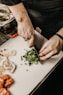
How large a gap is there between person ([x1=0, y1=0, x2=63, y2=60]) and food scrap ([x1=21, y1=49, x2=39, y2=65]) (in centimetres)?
4

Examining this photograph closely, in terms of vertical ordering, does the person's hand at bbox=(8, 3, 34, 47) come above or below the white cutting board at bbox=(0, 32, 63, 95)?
above

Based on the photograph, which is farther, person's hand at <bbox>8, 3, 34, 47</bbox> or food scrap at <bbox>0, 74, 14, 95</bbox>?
person's hand at <bbox>8, 3, 34, 47</bbox>

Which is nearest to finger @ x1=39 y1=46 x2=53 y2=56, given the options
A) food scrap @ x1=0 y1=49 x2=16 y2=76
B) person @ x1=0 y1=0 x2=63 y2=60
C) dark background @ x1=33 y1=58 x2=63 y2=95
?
person @ x1=0 y1=0 x2=63 y2=60

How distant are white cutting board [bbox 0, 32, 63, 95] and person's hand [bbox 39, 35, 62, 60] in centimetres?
5

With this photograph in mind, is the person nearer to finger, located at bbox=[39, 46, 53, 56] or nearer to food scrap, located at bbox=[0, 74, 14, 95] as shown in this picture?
finger, located at bbox=[39, 46, 53, 56]

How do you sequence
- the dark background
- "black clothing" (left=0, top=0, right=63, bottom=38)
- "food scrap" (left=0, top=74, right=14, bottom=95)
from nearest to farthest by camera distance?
"food scrap" (left=0, top=74, right=14, bottom=95) < "black clothing" (left=0, top=0, right=63, bottom=38) < the dark background

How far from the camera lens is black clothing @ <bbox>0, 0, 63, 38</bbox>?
3.16ft

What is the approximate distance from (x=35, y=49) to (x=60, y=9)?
0.23 m

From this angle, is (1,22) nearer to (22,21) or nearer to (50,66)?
(22,21)

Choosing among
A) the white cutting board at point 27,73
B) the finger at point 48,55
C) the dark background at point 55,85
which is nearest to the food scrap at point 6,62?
the white cutting board at point 27,73

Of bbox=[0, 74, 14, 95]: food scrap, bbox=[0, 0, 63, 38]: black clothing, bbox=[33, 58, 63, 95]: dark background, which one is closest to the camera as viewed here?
bbox=[0, 74, 14, 95]: food scrap

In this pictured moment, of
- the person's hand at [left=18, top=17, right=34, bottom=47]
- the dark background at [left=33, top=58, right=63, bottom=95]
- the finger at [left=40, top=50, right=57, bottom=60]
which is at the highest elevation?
the person's hand at [left=18, top=17, right=34, bottom=47]

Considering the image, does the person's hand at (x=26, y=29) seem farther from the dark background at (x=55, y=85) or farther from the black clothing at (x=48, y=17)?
the dark background at (x=55, y=85)

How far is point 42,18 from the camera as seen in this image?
3.51ft
